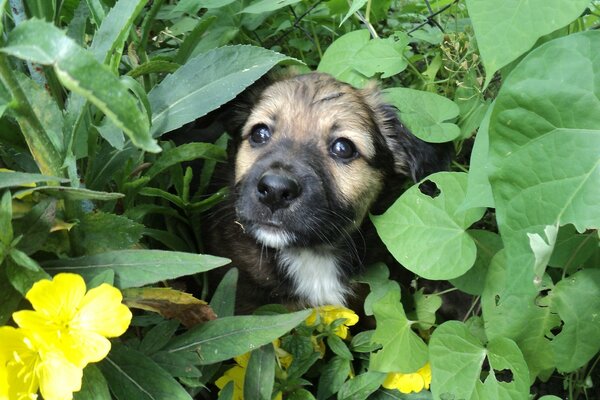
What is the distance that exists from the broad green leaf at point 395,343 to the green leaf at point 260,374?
11.4 inches

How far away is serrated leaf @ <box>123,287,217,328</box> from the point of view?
1.20 m

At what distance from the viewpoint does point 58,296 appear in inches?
38.4

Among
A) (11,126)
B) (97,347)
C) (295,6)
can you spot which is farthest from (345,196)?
(97,347)

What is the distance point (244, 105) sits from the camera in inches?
89.8

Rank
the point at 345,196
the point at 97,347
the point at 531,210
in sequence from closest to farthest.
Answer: the point at 97,347
the point at 531,210
the point at 345,196

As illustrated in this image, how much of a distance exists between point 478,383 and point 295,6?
5.23ft

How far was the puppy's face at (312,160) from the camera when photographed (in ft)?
6.04

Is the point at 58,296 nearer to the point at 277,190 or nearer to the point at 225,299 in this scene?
the point at 225,299

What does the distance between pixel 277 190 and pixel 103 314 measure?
85 centimetres

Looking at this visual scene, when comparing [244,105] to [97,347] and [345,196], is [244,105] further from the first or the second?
[97,347]

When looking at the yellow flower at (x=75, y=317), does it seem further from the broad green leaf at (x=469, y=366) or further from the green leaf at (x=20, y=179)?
the broad green leaf at (x=469, y=366)

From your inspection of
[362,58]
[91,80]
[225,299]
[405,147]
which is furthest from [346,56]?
[91,80]

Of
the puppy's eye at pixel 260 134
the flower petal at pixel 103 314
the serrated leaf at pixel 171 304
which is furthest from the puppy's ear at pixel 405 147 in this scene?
the flower petal at pixel 103 314

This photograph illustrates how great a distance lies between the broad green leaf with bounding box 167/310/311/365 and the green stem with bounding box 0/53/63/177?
39 cm
